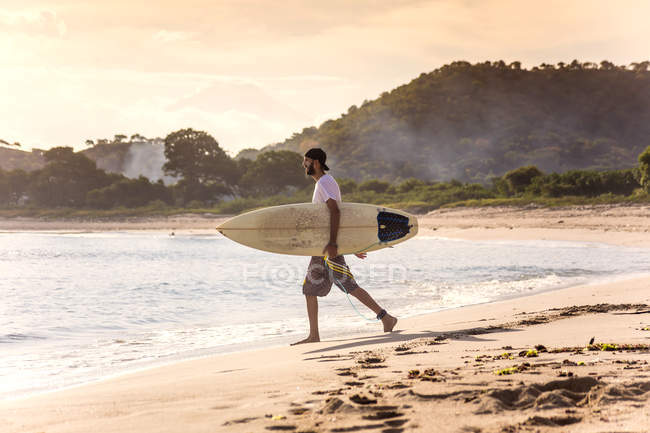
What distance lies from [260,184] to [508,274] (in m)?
47.5

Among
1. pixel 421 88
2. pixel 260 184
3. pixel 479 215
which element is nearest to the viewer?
pixel 479 215

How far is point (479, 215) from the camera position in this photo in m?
29.8

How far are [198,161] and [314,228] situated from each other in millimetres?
58164

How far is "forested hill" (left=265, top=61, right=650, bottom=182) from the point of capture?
3255 inches

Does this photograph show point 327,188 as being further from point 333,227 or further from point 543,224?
point 543,224

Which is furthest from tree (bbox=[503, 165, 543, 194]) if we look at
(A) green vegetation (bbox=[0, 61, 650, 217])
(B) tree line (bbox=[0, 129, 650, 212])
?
(B) tree line (bbox=[0, 129, 650, 212])

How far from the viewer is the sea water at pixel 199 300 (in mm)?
5230

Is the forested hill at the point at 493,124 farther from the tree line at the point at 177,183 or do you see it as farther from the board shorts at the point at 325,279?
the board shorts at the point at 325,279

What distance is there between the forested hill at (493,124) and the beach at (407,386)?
2847 inches

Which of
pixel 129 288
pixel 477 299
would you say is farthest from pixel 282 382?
pixel 129 288

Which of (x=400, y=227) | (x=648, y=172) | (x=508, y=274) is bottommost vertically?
(x=508, y=274)

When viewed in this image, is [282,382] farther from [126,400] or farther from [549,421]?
[549,421]

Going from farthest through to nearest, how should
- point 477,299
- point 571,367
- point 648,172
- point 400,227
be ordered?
1. point 648,172
2. point 477,299
3. point 400,227
4. point 571,367

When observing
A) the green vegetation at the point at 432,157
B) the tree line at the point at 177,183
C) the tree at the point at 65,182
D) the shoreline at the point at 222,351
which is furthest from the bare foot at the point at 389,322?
the tree at the point at 65,182
